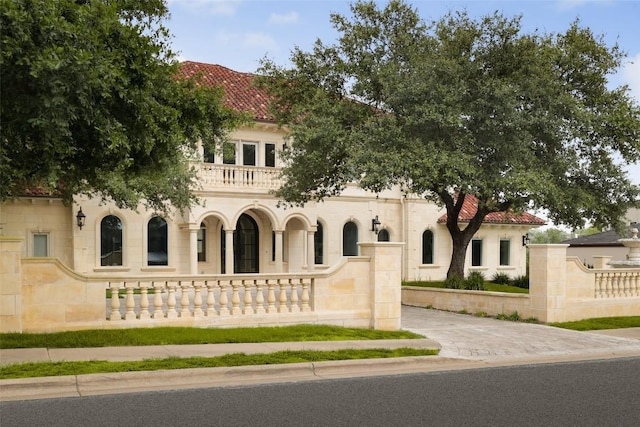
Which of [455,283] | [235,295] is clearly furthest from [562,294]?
[235,295]

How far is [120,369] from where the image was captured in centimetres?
899

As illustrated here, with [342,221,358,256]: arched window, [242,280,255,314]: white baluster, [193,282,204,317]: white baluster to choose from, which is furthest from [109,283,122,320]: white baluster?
[342,221,358,256]: arched window

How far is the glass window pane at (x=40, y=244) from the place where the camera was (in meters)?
25.5

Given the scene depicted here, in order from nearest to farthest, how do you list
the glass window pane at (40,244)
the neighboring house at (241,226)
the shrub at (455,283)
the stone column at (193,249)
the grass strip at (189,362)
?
the grass strip at (189,362), the shrub at (455,283), the glass window pane at (40,244), the neighboring house at (241,226), the stone column at (193,249)

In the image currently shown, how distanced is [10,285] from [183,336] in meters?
2.90

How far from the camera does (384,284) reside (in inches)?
537

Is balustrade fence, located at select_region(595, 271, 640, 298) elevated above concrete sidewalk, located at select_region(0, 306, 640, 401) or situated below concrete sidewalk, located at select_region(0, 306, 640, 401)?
above

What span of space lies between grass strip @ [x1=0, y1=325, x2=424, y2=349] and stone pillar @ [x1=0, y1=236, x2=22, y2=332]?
0.76 ft

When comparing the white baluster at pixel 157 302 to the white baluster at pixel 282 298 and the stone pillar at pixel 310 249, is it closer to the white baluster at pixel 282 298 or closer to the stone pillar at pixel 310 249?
the white baluster at pixel 282 298

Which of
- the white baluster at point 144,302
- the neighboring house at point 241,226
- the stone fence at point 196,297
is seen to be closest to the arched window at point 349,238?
the neighboring house at point 241,226

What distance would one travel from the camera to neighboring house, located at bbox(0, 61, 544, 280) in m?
25.9

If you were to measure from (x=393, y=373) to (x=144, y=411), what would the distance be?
3.90m

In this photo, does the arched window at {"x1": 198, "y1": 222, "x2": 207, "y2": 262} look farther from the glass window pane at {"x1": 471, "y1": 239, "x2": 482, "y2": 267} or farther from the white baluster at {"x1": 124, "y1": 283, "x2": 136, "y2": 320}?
the white baluster at {"x1": 124, "y1": 283, "x2": 136, "y2": 320}

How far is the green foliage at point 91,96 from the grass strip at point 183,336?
2.60m
